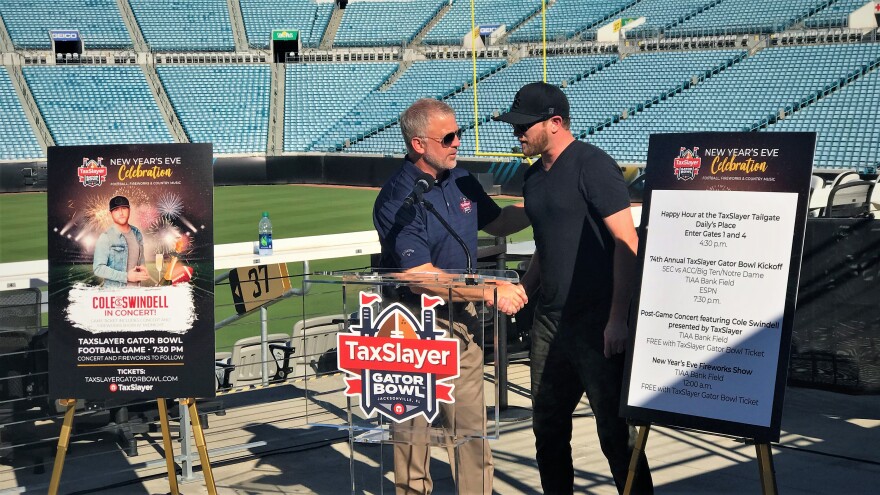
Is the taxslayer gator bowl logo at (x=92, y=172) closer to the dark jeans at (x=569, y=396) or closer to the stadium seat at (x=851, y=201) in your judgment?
the dark jeans at (x=569, y=396)

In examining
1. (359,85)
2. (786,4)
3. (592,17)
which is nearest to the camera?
(786,4)

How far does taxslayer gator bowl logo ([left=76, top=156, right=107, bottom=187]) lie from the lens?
4.84 m

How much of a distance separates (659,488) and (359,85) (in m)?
36.2

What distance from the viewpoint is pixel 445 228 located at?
4.42m

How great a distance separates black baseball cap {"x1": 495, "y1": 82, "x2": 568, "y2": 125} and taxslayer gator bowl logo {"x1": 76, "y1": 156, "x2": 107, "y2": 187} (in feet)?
6.10

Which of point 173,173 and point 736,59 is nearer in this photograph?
point 173,173

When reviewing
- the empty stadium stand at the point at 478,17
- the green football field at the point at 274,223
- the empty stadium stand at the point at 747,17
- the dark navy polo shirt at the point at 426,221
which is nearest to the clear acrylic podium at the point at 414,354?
the dark navy polo shirt at the point at 426,221

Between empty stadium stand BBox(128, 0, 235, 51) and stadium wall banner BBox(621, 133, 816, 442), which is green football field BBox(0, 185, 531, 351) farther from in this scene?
empty stadium stand BBox(128, 0, 235, 51)

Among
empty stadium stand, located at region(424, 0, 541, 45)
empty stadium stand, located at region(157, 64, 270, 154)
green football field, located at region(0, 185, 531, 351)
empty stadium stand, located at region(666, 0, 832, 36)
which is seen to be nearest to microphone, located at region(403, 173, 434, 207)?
green football field, located at region(0, 185, 531, 351)

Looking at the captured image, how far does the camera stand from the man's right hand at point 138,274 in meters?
4.85

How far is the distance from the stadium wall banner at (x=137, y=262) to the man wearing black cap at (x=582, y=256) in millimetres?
1540

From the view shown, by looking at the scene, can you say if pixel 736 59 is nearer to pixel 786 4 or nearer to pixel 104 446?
pixel 786 4

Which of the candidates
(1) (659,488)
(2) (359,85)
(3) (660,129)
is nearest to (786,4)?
(3) (660,129)

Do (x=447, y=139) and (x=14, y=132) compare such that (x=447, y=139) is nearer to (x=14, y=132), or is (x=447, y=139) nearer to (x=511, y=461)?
(x=511, y=461)
